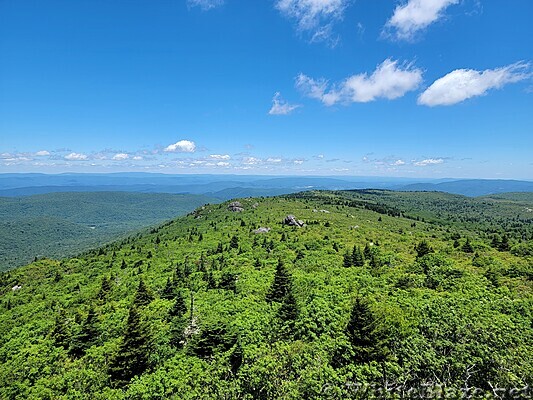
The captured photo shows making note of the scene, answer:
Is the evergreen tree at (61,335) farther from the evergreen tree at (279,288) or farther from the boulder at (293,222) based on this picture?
the boulder at (293,222)

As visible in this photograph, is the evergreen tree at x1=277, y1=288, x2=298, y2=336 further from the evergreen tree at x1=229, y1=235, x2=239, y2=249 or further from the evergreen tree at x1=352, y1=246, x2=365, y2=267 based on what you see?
the evergreen tree at x1=229, y1=235, x2=239, y2=249

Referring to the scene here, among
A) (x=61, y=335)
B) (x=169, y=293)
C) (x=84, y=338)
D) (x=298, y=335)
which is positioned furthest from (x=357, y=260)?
(x=61, y=335)

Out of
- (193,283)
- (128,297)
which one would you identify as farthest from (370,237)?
(128,297)

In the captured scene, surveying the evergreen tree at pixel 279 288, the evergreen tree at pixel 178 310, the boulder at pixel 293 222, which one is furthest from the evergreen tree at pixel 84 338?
the boulder at pixel 293 222

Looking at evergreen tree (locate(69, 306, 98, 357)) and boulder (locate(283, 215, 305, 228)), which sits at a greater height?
boulder (locate(283, 215, 305, 228))

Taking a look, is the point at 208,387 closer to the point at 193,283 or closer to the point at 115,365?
the point at 115,365

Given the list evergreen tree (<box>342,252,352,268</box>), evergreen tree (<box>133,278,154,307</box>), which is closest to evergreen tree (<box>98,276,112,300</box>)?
evergreen tree (<box>133,278,154,307</box>)
